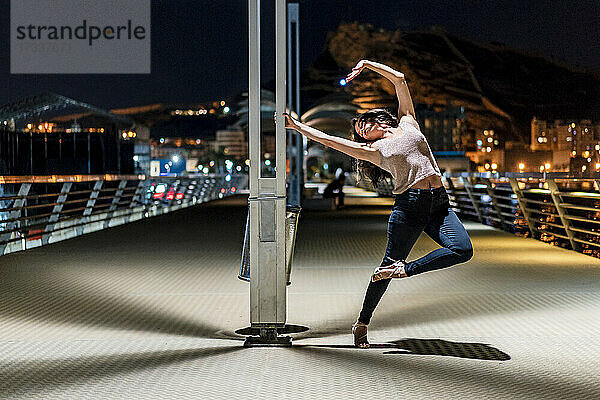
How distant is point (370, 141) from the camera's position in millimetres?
6172

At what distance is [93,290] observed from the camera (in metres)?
9.35

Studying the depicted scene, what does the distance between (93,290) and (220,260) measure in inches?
127

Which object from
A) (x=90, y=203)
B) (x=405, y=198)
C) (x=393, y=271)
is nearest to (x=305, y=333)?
(x=393, y=271)

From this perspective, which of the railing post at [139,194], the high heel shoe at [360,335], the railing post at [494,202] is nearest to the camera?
the high heel shoe at [360,335]

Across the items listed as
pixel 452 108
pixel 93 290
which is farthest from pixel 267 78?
pixel 452 108

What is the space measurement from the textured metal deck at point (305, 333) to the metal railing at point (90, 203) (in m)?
1.74

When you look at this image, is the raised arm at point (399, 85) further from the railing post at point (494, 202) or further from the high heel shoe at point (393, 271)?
the railing post at point (494, 202)

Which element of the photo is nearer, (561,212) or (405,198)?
(405,198)

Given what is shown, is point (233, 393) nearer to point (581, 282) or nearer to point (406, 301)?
point (406, 301)

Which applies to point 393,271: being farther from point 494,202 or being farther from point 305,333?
point 494,202

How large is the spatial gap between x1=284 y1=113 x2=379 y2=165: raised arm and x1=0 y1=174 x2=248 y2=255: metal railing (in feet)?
24.2

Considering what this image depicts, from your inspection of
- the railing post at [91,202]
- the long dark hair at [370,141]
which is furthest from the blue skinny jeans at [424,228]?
the railing post at [91,202]

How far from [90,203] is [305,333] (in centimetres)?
1318

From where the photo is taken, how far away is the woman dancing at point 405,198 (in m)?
5.86
